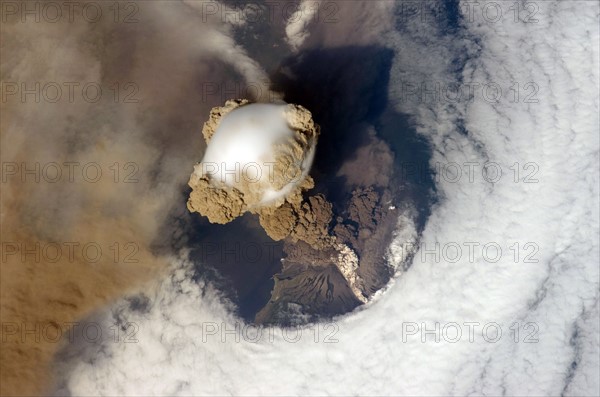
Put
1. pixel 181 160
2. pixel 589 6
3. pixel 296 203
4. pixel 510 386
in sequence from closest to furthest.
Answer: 1. pixel 296 203
2. pixel 181 160
3. pixel 510 386
4. pixel 589 6

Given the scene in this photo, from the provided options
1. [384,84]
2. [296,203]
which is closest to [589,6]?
[384,84]

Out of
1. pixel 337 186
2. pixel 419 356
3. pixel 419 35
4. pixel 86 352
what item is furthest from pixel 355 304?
pixel 419 35

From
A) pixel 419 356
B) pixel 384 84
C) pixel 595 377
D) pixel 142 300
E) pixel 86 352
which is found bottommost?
pixel 86 352

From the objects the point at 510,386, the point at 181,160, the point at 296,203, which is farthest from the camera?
the point at 510,386

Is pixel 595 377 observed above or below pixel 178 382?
above

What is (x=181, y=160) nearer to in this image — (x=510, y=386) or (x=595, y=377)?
(x=510, y=386)

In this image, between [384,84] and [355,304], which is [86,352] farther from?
[384,84]

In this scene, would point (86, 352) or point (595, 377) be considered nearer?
point (86, 352)
